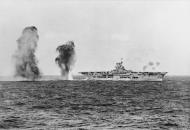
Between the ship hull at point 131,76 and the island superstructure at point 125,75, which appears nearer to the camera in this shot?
the ship hull at point 131,76

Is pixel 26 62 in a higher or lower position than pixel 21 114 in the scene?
higher

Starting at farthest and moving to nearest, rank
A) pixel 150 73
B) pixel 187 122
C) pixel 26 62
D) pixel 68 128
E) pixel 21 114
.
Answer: pixel 150 73, pixel 26 62, pixel 21 114, pixel 187 122, pixel 68 128

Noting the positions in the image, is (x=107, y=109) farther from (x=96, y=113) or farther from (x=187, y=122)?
(x=187, y=122)

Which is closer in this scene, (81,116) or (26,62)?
(81,116)

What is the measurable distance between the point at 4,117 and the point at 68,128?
8.51 m

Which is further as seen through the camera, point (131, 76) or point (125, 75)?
point (125, 75)

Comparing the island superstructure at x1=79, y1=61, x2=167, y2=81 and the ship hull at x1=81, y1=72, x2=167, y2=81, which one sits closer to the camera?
the ship hull at x1=81, y1=72, x2=167, y2=81

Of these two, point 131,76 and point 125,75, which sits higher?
point 125,75

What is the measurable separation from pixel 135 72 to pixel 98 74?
1788 centimetres

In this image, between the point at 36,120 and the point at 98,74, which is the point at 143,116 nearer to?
the point at 36,120

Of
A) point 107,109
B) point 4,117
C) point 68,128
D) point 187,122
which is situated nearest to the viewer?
point 68,128

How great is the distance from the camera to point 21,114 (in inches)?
1438

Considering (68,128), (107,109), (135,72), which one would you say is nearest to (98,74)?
(135,72)

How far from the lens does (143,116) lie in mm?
35656
